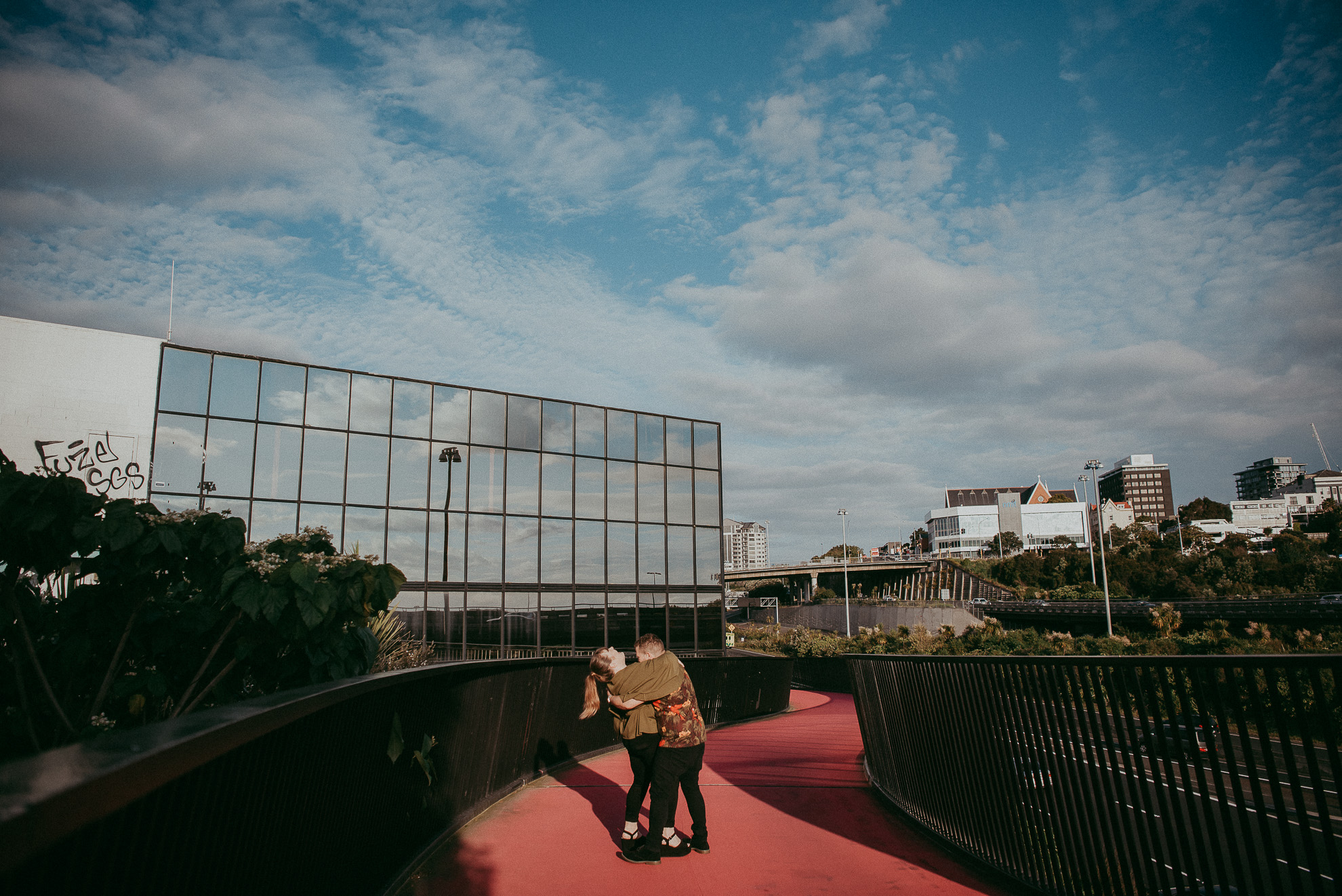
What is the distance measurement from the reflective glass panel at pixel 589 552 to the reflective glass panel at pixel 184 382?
38.0 ft

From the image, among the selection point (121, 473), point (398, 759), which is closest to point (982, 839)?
point (398, 759)

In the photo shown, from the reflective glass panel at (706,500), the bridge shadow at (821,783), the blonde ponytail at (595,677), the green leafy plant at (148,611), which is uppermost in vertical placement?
the reflective glass panel at (706,500)

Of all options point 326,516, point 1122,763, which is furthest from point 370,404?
point 1122,763

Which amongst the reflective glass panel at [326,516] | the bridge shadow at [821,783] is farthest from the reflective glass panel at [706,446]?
the bridge shadow at [821,783]

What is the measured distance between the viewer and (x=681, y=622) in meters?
29.3

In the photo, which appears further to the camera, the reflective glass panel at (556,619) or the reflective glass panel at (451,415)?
the reflective glass panel at (556,619)

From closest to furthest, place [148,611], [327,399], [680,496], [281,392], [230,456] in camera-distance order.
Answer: [148,611]
[230,456]
[281,392]
[327,399]
[680,496]

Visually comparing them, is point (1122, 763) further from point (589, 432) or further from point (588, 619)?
point (589, 432)

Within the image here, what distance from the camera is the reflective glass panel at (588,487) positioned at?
28.3 m

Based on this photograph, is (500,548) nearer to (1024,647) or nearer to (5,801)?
(1024,647)

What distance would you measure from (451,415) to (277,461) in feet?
17.7

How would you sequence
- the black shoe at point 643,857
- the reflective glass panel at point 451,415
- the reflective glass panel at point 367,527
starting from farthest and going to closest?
the reflective glass panel at point 451,415
the reflective glass panel at point 367,527
the black shoe at point 643,857

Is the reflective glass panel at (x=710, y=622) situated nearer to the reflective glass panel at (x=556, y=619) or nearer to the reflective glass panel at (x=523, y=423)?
the reflective glass panel at (x=556, y=619)

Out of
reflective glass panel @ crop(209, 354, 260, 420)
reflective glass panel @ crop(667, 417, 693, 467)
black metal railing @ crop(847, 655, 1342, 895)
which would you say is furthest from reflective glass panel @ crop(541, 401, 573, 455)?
black metal railing @ crop(847, 655, 1342, 895)
